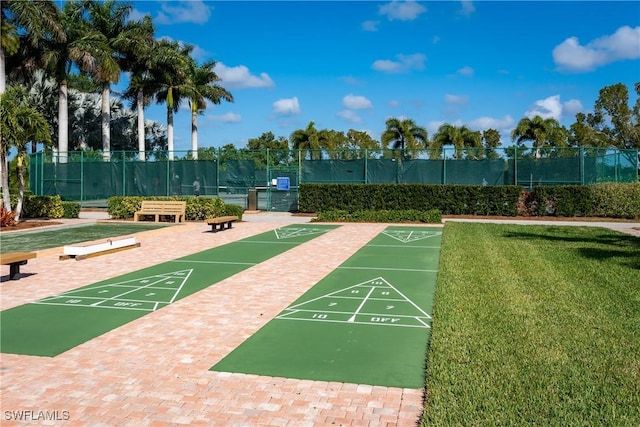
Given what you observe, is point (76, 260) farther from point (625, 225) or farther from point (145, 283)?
point (625, 225)

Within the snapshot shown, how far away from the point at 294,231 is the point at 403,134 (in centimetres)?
2520

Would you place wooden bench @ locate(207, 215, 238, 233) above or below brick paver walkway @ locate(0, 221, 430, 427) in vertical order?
above

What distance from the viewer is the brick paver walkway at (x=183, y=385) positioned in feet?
14.1

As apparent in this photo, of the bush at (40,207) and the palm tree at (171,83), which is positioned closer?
the bush at (40,207)

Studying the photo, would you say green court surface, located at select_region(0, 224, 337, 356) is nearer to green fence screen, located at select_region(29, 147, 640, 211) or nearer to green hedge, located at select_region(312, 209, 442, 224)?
green hedge, located at select_region(312, 209, 442, 224)

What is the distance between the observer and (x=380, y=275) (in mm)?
10266

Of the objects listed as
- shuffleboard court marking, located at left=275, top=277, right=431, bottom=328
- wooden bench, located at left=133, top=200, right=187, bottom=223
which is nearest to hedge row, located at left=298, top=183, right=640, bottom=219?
wooden bench, located at left=133, top=200, right=187, bottom=223

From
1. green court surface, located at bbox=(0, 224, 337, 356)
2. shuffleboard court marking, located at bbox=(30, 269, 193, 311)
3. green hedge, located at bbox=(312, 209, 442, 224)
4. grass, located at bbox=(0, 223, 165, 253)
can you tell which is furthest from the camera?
green hedge, located at bbox=(312, 209, 442, 224)

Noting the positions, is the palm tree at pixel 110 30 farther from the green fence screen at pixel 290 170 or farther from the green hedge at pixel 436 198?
the green hedge at pixel 436 198

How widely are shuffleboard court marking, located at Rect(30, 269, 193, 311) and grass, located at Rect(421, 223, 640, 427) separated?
4.20 m

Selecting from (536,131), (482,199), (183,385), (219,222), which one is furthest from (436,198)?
(536,131)

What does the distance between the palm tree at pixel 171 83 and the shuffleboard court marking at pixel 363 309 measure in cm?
3934

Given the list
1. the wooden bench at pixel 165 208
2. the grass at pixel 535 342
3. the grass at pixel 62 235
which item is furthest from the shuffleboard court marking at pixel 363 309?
the wooden bench at pixel 165 208

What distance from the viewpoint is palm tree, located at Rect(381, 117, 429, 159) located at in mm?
41594
